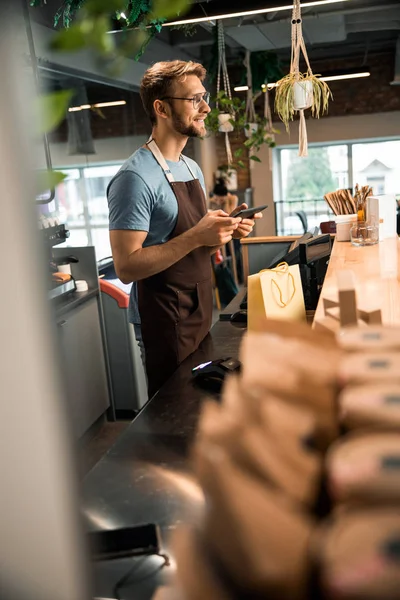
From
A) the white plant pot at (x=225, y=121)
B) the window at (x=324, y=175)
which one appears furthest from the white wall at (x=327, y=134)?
the white plant pot at (x=225, y=121)

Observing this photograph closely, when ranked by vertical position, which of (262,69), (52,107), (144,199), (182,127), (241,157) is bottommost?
(144,199)

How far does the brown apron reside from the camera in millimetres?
2271

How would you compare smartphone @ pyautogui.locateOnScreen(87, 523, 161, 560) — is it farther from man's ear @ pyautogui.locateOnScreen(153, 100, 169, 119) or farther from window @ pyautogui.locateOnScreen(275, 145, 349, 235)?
window @ pyautogui.locateOnScreen(275, 145, 349, 235)

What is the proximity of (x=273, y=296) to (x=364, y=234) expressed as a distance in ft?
3.26

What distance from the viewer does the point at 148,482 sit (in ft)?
3.58

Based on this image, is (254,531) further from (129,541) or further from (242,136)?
(242,136)

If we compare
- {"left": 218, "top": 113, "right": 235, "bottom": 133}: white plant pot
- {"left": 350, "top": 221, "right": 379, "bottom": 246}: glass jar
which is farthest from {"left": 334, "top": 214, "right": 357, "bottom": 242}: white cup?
{"left": 218, "top": 113, "right": 235, "bottom": 133}: white plant pot

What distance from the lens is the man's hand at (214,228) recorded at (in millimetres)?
2088

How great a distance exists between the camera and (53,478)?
1.35 ft

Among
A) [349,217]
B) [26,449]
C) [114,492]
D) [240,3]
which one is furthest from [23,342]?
[240,3]

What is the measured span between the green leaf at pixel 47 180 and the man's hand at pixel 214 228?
64.2 inches

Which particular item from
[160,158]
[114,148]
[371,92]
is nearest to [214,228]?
[160,158]

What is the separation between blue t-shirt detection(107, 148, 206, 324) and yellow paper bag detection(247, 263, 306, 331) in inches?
25.6

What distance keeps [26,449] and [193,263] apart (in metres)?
1.93
